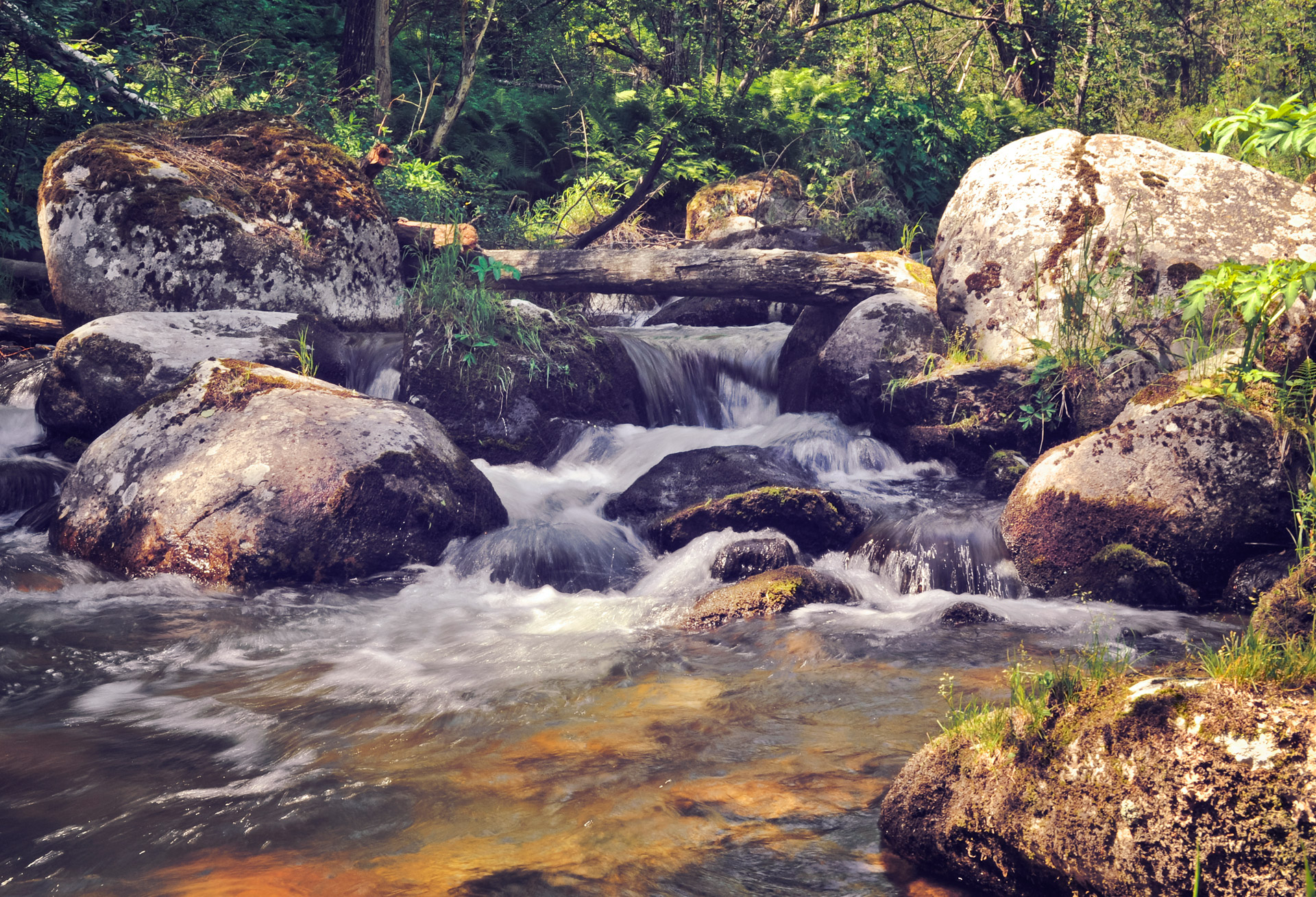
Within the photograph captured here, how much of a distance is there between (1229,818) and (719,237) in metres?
12.2

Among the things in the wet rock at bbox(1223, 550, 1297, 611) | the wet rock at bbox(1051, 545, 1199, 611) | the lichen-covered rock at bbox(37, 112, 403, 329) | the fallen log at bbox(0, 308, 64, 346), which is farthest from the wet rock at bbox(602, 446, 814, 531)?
the fallen log at bbox(0, 308, 64, 346)

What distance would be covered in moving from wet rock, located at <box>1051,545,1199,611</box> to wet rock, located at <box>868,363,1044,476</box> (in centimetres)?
202

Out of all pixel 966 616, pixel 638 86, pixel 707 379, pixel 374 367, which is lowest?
pixel 966 616

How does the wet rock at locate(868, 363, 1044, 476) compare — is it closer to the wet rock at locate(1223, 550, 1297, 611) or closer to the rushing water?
the rushing water

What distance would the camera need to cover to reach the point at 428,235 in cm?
968

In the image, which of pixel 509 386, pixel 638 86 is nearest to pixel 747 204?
pixel 638 86

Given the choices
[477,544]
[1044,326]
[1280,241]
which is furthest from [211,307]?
[1280,241]

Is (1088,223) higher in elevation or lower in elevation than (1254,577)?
higher

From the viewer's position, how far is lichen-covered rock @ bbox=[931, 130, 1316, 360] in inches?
283

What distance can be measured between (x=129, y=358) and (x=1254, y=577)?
25.6 feet

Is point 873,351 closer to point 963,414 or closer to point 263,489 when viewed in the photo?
point 963,414

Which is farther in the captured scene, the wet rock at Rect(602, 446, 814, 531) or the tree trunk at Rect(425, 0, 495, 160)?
the tree trunk at Rect(425, 0, 495, 160)

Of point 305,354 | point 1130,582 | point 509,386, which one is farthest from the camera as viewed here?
point 509,386

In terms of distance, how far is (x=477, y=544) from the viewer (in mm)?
6184
